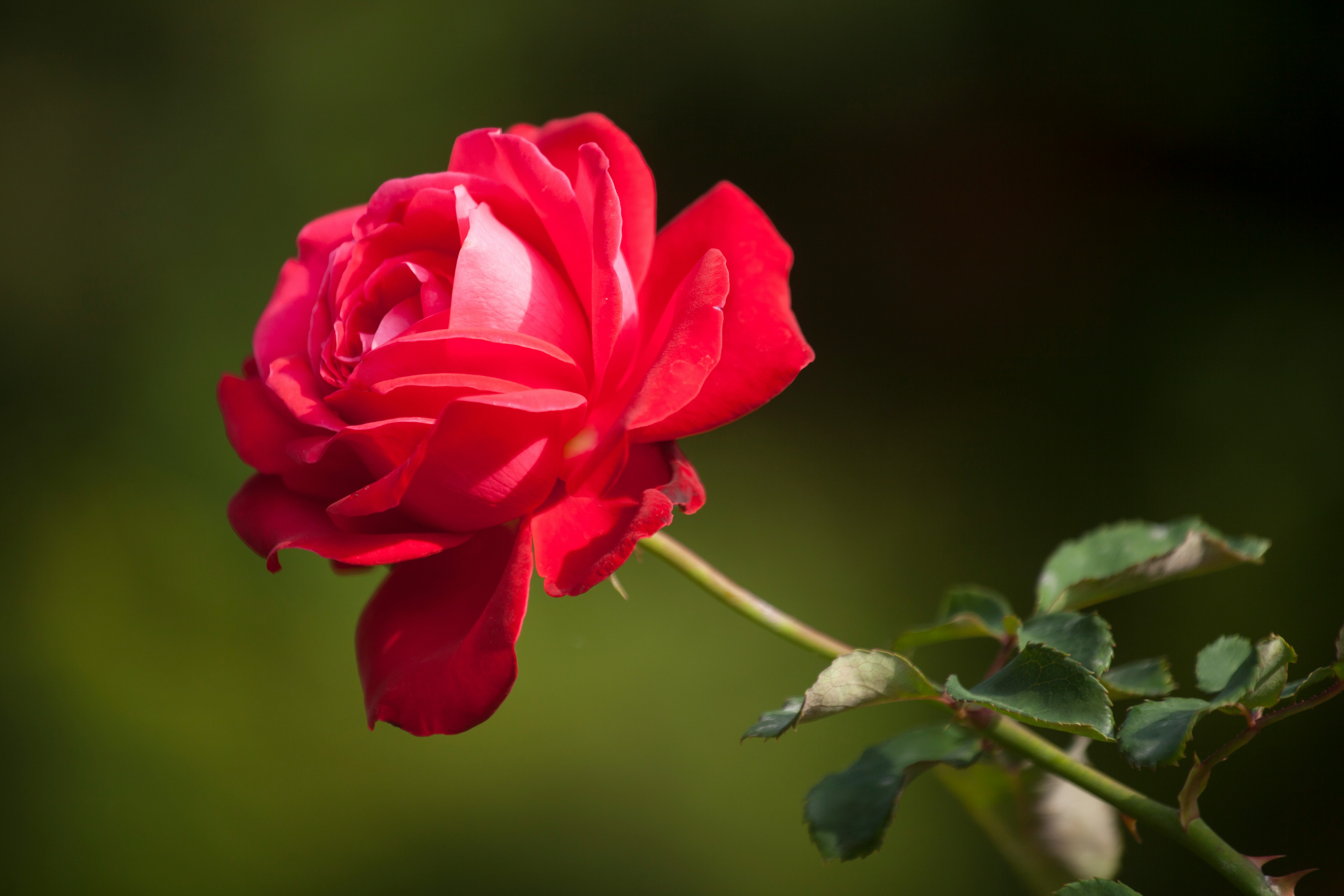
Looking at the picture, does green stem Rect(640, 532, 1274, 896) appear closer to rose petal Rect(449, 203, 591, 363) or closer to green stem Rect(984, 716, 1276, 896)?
green stem Rect(984, 716, 1276, 896)

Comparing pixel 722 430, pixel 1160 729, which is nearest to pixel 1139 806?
pixel 1160 729

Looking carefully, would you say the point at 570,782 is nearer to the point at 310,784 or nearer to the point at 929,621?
the point at 310,784

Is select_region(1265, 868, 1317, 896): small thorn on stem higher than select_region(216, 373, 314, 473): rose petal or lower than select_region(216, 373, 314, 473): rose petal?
lower

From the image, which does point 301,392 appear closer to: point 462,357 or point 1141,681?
point 462,357

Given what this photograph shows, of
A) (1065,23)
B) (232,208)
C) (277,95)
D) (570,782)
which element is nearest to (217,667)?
(570,782)

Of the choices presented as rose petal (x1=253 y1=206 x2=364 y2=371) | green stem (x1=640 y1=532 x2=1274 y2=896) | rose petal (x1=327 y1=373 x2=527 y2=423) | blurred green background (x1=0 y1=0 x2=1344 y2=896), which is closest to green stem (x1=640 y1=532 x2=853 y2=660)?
green stem (x1=640 y1=532 x2=1274 y2=896)
